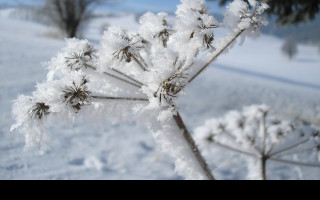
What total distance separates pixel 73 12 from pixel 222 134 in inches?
630

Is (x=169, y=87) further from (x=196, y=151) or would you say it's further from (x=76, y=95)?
(x=196, y=151)

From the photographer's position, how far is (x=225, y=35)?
1.09 m

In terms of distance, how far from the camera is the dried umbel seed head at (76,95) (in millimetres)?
943

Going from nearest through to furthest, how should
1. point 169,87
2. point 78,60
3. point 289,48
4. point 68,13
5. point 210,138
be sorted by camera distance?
point 169,87
point 78,60
point 210,138
point 68,13
point 289,48

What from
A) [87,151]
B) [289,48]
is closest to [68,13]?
[87,151]

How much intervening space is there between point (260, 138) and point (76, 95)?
204 centimetres

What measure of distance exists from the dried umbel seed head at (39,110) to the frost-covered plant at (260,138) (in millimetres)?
1468

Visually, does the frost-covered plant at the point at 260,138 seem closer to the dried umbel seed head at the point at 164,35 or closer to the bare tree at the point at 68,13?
the dried umbel seed head at the point at 164,35

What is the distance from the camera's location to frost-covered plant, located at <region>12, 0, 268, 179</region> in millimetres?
933

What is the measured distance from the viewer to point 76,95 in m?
0.96

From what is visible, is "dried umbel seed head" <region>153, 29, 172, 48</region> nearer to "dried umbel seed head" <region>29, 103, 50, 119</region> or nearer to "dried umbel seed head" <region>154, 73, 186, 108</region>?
"dried umbel seed head" <region>154, 73, 186, 108</region>

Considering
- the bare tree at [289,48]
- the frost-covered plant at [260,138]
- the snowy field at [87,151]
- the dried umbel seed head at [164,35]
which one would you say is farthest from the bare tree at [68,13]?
the bare tree at [289,48]

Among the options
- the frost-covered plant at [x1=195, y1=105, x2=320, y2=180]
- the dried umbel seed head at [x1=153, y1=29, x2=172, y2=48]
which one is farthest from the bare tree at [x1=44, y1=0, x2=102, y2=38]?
the dried umbel seed head at [x1=153, y1=29, x2=172, y2=48]
